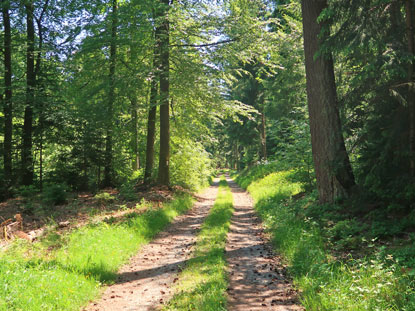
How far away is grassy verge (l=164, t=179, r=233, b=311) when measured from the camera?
4.21m

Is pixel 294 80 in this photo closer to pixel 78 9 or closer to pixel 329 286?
pixel 78 9

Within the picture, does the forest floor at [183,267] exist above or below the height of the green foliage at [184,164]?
below

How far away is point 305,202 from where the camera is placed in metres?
9.08

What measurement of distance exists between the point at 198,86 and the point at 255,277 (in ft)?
30.0

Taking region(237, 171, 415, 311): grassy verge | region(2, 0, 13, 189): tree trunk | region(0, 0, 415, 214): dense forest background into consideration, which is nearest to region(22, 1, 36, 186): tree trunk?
region(0, 0, 415, 214): dense forest background

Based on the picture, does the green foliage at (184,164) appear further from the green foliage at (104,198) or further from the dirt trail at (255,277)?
the dirt trail at (255,277)

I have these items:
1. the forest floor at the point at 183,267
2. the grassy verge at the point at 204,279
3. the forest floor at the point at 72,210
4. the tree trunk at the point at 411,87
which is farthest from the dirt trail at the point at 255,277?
the forest floor at the point at 72,210

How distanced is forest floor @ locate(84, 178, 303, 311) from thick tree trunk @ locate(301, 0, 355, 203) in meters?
2.45

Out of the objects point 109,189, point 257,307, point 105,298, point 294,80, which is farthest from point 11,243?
point 294,80

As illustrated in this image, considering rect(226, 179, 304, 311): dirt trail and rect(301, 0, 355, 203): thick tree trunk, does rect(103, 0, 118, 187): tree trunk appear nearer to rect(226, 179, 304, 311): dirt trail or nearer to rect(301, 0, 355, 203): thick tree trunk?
rect(301, 0, 355, 203): thick tree trunk

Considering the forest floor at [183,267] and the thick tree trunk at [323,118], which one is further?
the thick tree trunk at [323,118]

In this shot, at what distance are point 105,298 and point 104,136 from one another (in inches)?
443

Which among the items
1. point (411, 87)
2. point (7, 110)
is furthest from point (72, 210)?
point (411, 87)

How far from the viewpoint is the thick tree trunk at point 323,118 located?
7.41m
